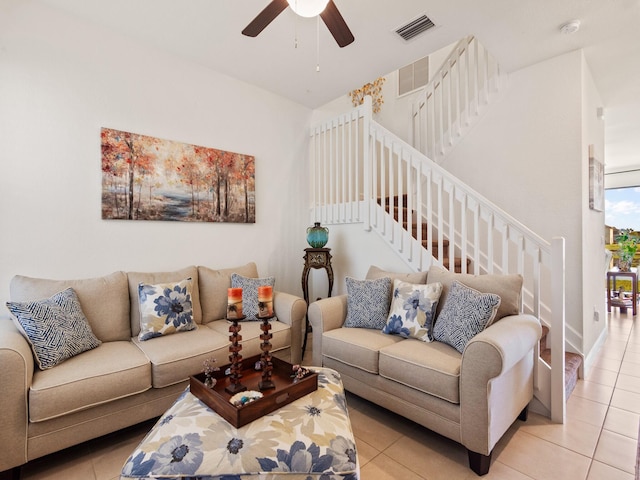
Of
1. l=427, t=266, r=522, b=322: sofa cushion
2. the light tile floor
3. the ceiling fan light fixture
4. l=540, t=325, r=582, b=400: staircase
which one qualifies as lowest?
the light tile floor

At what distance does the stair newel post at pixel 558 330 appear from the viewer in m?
2.10

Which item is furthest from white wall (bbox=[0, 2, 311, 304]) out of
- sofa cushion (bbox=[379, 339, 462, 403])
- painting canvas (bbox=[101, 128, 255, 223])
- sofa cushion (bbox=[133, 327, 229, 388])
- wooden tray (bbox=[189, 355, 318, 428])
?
sofa cushion (bbox=[379, 339, 462, 403])

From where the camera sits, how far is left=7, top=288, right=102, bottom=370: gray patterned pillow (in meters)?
1.76

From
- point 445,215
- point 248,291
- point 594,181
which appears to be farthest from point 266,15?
point 594,181

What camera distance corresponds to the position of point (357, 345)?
2.22m

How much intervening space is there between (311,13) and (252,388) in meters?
1.95

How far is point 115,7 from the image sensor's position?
7.76 ft

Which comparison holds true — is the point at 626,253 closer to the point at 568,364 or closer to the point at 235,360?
the point at 568,364

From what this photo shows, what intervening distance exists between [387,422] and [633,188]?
26.0ft

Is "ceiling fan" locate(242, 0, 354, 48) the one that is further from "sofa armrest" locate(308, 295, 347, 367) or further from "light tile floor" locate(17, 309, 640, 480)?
"light tile floor" locate(17, 309, 640, 480)

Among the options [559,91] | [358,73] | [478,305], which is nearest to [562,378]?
[478,305]

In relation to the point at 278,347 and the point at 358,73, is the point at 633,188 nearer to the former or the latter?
the point at 358,73

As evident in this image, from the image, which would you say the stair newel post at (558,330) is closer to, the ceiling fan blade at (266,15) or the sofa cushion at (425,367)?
the sofa cushion at (425,367)

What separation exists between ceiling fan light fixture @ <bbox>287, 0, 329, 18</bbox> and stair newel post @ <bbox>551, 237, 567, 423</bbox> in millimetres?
2009
